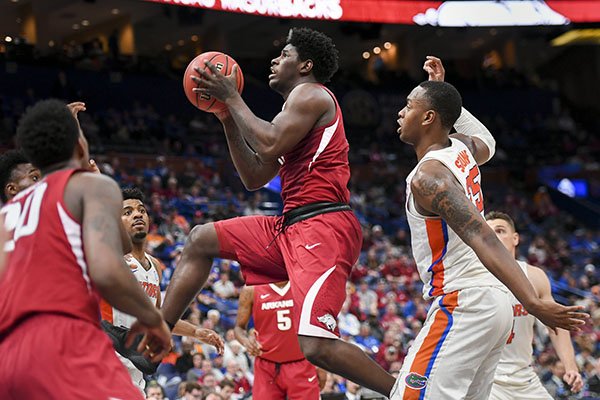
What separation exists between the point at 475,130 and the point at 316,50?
137 centimetres

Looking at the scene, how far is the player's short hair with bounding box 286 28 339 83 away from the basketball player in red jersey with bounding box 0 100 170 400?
2335mm

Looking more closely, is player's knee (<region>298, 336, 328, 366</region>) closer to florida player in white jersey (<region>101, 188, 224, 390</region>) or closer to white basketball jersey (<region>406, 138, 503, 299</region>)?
white basketball jersey (<region>406, 138, 503, 299</region>)

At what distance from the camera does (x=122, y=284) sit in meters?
3.75

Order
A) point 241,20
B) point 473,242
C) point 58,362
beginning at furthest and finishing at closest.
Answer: point 241,20 < point 473,242 < point 58,362

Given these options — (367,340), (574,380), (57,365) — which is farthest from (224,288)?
(57,365)

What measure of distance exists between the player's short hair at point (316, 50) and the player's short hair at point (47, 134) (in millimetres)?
2249

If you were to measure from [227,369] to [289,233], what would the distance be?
6741mm

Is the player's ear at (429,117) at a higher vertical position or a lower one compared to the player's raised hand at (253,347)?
higher

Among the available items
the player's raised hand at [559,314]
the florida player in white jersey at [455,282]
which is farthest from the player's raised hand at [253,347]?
the player's raised hand at [559,314]

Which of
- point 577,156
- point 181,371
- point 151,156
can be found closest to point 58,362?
point 181,371

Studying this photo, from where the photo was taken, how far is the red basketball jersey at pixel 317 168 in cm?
569

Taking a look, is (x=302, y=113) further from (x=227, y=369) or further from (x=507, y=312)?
(x=227, y=369)

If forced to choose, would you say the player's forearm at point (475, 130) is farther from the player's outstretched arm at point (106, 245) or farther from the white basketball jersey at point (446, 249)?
the player's outstretched arm at point (106, 245)

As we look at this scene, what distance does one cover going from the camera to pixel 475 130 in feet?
21.4
